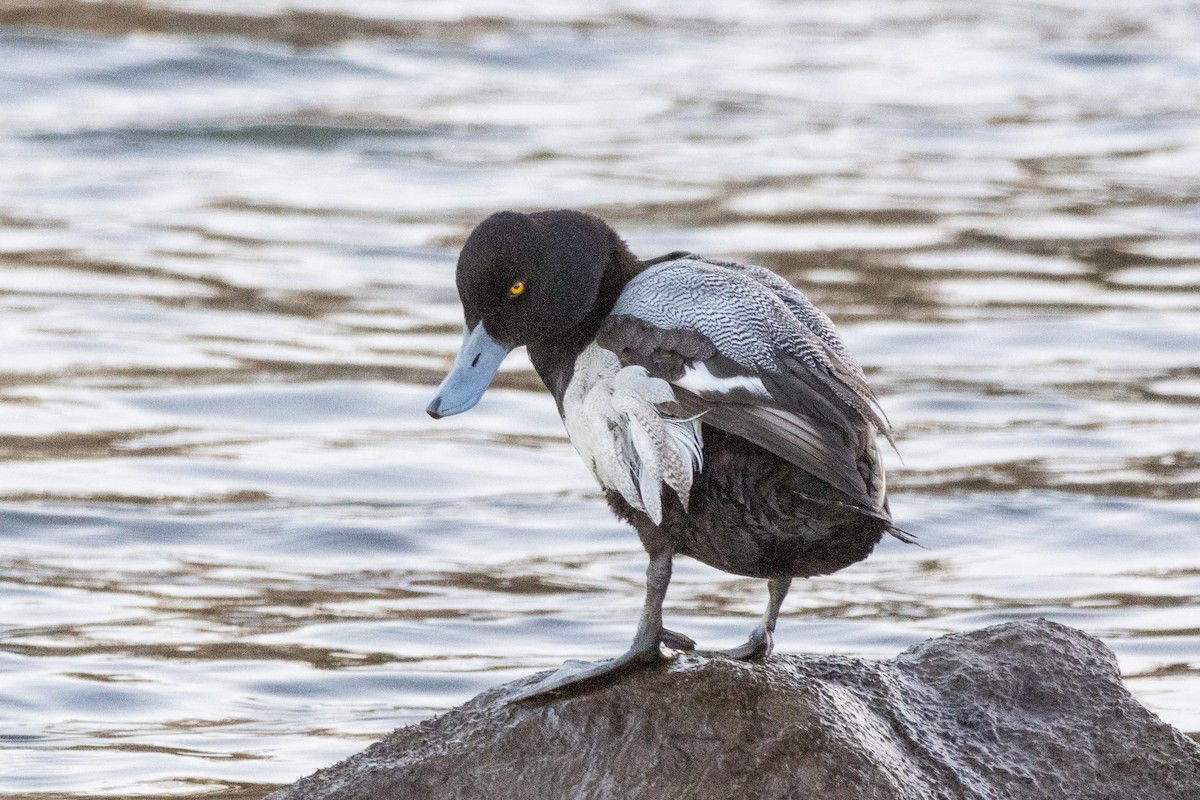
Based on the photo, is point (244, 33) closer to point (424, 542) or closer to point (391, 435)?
point (391, 435)

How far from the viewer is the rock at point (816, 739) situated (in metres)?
4.06

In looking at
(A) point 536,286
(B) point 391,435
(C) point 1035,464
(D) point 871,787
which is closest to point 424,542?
(B) point 391,435

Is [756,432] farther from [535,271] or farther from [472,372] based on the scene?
[472,372]

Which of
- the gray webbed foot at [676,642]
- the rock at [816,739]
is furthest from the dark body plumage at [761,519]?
the gray webbed foot at [676,642]

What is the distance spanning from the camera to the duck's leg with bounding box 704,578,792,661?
4559 mm

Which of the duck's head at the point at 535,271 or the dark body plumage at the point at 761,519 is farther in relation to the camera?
the duck's head at the point at 535,271

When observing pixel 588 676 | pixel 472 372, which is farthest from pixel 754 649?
pixel 472 372

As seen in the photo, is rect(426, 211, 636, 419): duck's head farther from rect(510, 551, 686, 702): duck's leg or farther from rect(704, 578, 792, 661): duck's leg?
rect(704, 578, 792, 661): duck's leg

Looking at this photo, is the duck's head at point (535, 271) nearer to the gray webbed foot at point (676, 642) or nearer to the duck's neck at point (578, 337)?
the duck's neck at point (578, 337)

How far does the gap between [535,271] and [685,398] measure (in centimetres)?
57

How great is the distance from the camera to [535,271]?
446cm

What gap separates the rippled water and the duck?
1625mm

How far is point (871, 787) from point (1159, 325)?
7.44m

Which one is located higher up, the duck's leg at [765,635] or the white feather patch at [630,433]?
the white feather patch at [630,433]
